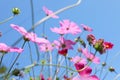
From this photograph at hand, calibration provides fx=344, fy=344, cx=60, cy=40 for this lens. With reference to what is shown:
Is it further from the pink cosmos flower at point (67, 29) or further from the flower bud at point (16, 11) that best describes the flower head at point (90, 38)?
the flower bud at point (16, 11)

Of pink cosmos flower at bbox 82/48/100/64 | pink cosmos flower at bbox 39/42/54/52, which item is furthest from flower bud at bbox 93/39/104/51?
pink cosmos flower at bbox 39/42/54/52

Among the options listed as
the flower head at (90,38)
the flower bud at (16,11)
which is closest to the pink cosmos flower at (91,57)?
the flower head at (90,38)

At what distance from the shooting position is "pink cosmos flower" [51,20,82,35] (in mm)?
886

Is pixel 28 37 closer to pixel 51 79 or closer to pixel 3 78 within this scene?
pixel 3 78

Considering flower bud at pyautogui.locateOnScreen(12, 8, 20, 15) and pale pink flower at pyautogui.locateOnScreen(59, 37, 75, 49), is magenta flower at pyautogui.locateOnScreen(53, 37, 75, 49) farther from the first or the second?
flower bud at pyautogui.locateOnScreen(12, 8, 20, 15)

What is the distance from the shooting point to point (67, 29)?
35.8 inches

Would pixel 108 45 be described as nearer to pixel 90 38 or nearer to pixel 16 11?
pixel 90 38

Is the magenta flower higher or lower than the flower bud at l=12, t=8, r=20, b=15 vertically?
lower

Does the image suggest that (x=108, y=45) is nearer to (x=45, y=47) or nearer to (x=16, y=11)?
(x=45, y=47)

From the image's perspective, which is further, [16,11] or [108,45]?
[108,45]

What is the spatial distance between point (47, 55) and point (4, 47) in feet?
1.36

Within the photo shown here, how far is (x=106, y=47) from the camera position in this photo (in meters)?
1.01

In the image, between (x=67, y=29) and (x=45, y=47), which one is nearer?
(x=67, y=29)

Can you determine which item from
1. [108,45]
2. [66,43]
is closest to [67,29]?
[66,43]
